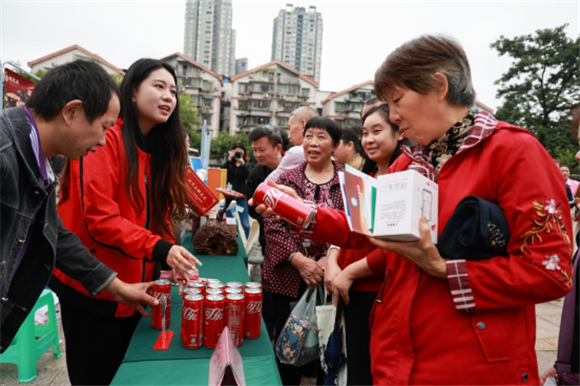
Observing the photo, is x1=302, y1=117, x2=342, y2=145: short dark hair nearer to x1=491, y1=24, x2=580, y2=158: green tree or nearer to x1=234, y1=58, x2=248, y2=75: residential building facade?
x1=491, y1=24, x2=580, y2=158: green tree

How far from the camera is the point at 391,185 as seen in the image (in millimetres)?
1034

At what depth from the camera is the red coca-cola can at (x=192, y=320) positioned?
1543 mm

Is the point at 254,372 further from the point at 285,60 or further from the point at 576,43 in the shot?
the point at 285,60

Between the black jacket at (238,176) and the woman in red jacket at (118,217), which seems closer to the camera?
the woman in red jacket at (118,217)

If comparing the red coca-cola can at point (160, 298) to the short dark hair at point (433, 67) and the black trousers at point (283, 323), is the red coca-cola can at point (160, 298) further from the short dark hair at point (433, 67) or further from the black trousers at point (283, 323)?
the short dark hair at point (433, 67)

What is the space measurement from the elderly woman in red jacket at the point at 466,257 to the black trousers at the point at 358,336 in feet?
2.23

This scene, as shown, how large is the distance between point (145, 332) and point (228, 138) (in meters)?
41.5

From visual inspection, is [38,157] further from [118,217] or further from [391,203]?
[391,203]

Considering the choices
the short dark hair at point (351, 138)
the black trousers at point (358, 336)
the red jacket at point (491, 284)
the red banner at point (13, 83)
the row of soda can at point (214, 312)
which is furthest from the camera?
the red banner at point (13, 83)

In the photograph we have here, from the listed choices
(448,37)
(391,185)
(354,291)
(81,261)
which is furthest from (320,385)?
(448,37)

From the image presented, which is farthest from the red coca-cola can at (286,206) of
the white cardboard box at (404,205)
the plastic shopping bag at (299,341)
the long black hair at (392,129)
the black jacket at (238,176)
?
the black jacket at (238,176)

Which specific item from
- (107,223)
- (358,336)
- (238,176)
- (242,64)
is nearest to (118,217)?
(107,223)

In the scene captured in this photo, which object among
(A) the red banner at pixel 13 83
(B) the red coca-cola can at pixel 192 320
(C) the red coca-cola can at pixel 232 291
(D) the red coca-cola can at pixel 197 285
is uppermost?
(A) the red banner at pixel 13 83

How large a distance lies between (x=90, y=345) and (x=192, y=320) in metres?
0.50
